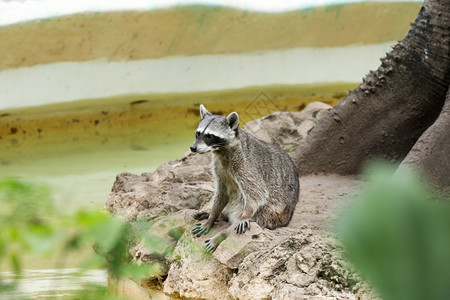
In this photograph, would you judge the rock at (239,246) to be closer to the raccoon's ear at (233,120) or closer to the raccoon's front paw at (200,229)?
the raccoon's front paw at (200,229)

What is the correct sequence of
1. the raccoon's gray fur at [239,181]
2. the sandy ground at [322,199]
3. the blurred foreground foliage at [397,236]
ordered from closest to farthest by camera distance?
the blurred foreground foliage at [397,236], the raccoon's gray fur at [239,181], the sandy ground at [322,199]

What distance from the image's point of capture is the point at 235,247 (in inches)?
148

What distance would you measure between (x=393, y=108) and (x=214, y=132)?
196cm

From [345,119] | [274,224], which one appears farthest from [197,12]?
[274,224]

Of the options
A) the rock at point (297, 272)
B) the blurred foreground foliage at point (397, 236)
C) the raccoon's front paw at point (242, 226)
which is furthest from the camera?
the raccoon's front paw at point (242, 226)

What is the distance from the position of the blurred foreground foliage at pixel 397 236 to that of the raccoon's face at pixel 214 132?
3375 millimetres

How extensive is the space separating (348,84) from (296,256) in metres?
6.67

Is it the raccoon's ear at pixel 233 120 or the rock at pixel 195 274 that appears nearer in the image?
the rock at pixel 195 274

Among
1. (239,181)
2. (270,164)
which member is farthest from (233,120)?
(270,164)

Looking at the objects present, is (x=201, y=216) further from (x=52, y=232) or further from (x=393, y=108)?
(x=52, y=232)

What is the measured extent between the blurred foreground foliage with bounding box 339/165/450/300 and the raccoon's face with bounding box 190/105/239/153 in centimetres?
338

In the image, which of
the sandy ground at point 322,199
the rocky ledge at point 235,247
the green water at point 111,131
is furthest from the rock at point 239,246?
the green water at point 111,131

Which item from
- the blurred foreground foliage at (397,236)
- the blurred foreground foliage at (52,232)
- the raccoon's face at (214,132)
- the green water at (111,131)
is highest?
the blurred foreground foliage at (397,236)

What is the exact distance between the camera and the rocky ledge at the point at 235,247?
3.31m
